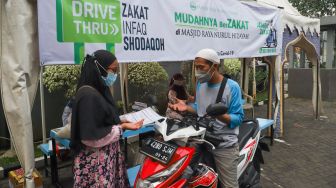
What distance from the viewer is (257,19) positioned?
18.6ft

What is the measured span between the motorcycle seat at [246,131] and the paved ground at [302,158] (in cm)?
125

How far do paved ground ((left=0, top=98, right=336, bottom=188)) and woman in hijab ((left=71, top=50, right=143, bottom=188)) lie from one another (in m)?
2.34

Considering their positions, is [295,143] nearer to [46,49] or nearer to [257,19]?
[257,19]

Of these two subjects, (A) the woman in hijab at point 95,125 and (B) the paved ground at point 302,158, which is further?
(B) the paved ground at point 302,158

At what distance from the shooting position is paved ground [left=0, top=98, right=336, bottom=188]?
15.3ft

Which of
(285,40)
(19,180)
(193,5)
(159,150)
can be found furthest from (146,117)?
(285,40)

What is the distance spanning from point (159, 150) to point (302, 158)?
3.99 m

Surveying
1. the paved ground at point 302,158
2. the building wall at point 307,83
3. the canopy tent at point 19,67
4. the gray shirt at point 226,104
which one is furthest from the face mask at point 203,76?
the building wall at point 307,83

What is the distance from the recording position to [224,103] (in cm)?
288

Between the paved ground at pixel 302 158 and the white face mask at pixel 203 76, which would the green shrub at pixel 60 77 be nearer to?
the paved ground at pixel 302 158

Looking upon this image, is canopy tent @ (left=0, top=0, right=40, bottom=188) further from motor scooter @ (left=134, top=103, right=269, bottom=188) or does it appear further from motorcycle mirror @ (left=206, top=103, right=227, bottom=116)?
motorcycle mirror @ (left=206, top=103, right=227, bottom=116)

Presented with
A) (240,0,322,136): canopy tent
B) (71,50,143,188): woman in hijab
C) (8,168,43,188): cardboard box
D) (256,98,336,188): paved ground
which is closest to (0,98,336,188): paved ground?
(256,98,336,188): paved ground

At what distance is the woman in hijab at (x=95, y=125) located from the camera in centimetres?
232

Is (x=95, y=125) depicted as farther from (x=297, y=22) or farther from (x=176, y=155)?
(x=297, y=22)
